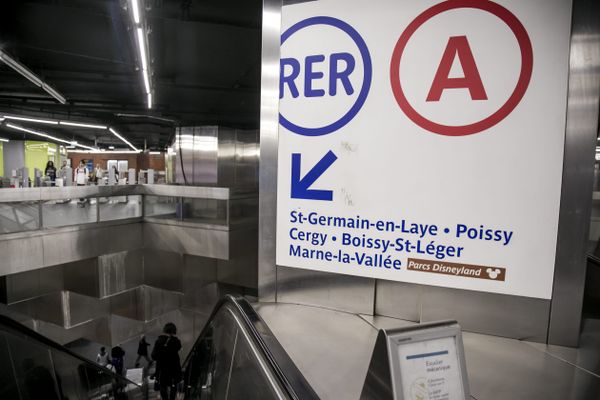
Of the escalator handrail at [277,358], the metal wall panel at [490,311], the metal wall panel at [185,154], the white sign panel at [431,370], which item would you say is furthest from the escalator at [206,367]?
the metal wall panel at [185,154]

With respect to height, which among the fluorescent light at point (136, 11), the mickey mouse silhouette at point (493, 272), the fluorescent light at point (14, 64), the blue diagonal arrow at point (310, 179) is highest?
the fluorescent light at point (14, 64)

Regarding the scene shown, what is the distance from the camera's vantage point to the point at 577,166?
5.31 feet

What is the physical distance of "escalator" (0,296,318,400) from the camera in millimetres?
1435

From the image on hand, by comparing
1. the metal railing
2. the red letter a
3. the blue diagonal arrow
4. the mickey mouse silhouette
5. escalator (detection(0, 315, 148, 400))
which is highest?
the red letter a

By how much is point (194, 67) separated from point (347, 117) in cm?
702

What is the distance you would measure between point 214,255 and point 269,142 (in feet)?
21.8

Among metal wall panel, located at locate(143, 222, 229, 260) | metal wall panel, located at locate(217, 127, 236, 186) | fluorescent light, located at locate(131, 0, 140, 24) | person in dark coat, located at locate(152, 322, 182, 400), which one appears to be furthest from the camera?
metal wall panel, located at locate(217, 127, 236, 186)

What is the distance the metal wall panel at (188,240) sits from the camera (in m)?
8.23

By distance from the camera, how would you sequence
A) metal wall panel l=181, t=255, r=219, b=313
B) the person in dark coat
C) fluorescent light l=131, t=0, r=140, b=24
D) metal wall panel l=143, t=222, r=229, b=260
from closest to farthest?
1. fluorescent light l=131, t=0, r=140, b=24
2. the person in dark coat
3. metal wall panel l=143, t=222, r=229, b=260
4. metal wall panel l=181, t=255, r=219, b=313

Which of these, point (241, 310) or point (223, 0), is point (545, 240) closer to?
point (241, 310)

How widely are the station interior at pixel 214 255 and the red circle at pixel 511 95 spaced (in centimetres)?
12

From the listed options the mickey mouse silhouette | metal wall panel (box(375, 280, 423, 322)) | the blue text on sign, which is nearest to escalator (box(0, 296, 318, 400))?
metal wall panel (box(375, 280, 423, 322))

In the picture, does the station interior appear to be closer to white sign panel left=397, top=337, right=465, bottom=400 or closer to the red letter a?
white sign panel left=397, top=337, right=465, bottom=400

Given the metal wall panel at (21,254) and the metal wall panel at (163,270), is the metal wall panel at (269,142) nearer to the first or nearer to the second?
the metal wall panel at (21,254)
